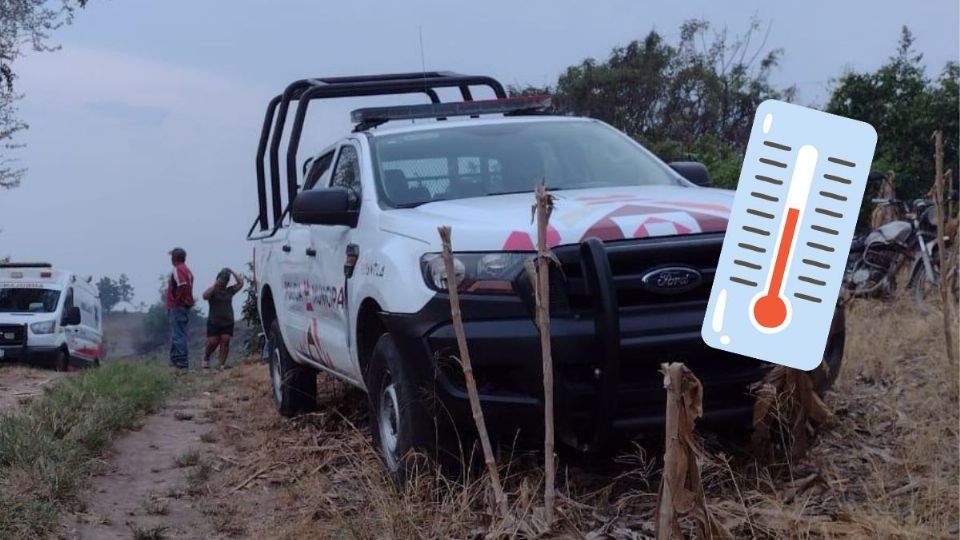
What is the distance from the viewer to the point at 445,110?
654 centimetres

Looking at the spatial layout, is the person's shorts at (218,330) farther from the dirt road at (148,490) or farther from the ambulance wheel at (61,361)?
the dirt road at (148,490)

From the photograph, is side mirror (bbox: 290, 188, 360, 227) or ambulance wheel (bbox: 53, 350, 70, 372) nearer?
side mirror (bbox: 290, 188, 360, 227)

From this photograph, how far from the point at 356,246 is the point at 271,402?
4.10m

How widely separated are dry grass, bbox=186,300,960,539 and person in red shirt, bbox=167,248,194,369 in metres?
9.94

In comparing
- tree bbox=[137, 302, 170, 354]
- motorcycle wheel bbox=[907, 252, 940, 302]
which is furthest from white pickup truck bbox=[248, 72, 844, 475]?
tree bbox=[137, 302, 170, 354]

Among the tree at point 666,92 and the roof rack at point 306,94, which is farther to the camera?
the tree at point 666,92

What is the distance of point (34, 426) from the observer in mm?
6281

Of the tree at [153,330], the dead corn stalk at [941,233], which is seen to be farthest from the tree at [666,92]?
the tree at [153,330]

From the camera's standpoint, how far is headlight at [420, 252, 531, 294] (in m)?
4.43

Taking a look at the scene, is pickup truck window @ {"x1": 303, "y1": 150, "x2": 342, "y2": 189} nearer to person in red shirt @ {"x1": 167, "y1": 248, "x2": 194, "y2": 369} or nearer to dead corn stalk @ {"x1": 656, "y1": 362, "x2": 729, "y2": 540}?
dead corn stalk @ {"x1": 656, "y1": 362, "x2": 729, "y2": 540}

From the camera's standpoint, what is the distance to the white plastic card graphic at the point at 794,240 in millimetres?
1217

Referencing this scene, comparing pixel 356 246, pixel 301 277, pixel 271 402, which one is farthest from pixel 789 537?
pixel 271 402

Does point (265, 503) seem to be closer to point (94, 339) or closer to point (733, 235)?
point (733, 235)

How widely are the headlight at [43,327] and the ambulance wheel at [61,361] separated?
45cm
